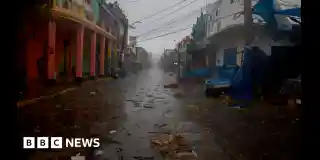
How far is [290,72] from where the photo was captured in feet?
14.9

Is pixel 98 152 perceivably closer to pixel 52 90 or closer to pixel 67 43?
pixel 52 90

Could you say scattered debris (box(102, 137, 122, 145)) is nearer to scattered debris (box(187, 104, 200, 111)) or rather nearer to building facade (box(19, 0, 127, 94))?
building facade (box(19, 0, 127, 94))

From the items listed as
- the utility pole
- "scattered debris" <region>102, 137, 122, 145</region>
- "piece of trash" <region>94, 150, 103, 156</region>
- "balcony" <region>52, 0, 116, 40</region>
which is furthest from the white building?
"piece of trash" <region>94, 150, 103, 156</region>

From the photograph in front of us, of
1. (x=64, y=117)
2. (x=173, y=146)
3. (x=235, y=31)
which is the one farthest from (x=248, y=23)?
(x=64, y=117)

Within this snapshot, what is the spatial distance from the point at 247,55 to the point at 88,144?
335 centimetres

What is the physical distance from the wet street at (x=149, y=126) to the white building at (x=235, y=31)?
107 cm

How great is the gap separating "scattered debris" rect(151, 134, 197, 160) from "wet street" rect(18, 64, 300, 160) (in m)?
0.07

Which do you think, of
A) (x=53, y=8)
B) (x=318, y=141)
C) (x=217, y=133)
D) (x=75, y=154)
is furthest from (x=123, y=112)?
(x=318, y=141)

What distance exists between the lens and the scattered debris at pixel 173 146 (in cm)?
256

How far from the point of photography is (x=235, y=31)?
436cm

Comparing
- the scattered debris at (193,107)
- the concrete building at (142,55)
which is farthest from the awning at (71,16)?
the scattered debris at (193,107)

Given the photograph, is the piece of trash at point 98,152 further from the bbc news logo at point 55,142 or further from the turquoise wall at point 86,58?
the turquoise wall at point 86,58

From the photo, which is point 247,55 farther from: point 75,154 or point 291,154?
point 75,154

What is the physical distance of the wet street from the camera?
2.55 meters
